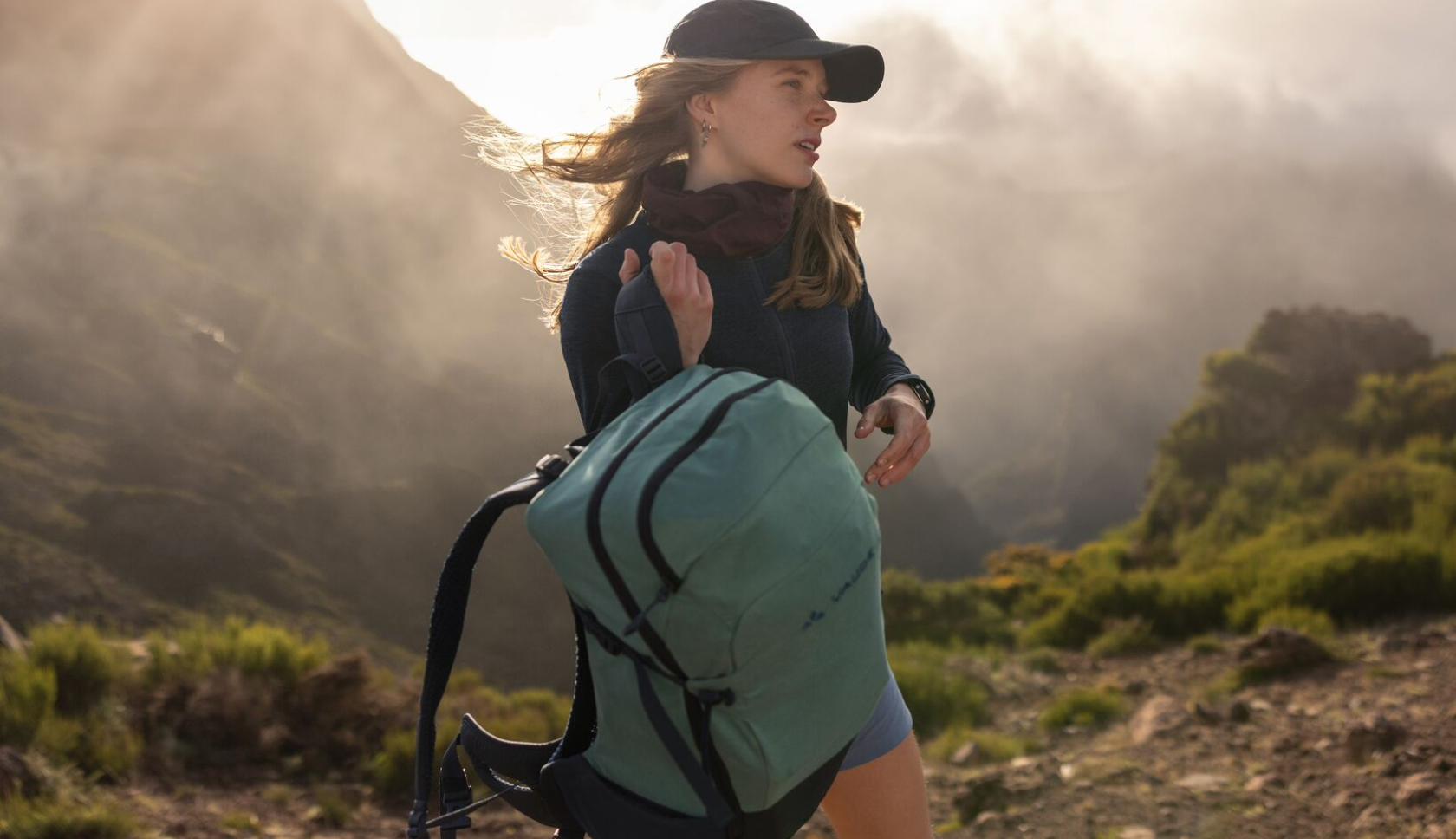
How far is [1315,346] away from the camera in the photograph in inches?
562

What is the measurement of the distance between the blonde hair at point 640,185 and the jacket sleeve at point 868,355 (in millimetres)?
89

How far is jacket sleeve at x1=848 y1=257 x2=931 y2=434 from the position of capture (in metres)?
1.96

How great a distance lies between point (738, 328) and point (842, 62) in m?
0.53

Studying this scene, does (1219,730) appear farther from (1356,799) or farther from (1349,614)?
(1349,614)

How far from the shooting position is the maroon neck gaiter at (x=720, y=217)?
1649mm

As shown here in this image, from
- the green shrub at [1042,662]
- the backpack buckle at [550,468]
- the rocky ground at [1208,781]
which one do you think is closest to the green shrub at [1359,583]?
the rocky ground at [1208,781]

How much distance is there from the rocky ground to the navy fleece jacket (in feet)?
9.36

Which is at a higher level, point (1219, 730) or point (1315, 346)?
point (1315, 346)

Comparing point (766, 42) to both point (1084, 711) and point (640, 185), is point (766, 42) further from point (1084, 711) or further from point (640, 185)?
point (1084, 711)

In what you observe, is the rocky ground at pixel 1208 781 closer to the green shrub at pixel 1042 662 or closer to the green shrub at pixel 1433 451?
the green shrub at pixel 1042 662

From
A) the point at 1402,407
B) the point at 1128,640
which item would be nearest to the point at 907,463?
the point at 1128,640

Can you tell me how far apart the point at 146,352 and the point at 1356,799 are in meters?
13.4

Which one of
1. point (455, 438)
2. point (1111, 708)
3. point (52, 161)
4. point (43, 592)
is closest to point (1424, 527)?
point (1111, 708)

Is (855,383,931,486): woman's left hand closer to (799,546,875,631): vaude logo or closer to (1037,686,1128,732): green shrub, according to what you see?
(799,546,875,631): vaude logo
